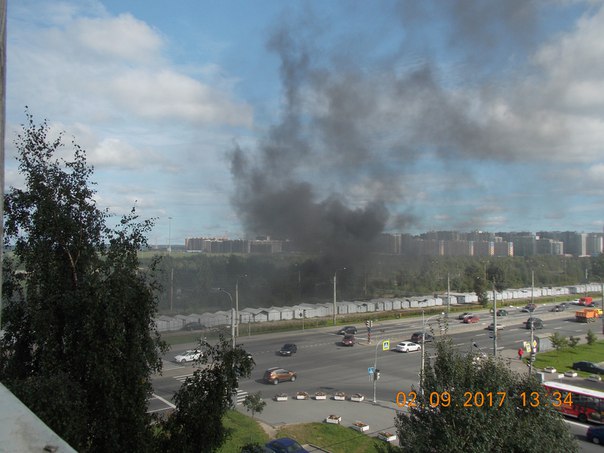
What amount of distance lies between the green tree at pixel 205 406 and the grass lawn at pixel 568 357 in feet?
75.2

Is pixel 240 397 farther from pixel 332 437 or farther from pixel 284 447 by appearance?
pixel 284 447

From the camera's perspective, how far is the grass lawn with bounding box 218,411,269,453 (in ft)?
40.5

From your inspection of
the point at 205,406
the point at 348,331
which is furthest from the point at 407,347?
the point at 205,406

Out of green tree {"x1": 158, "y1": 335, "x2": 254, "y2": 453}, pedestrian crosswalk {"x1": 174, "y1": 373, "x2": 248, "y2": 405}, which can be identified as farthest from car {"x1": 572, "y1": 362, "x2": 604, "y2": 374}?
green tree {"x1": 158, "y1": 335, "x2": 254, "y2": 453}

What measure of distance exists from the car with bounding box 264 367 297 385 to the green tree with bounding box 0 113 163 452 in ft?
48.5

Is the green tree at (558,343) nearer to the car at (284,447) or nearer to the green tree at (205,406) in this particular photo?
Answer: the car at (284,447)

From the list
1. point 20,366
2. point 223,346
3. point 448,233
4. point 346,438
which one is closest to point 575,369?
point 346,438

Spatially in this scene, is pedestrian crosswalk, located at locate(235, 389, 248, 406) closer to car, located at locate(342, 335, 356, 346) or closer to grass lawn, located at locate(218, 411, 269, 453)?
grass lawn, located at locate(218, 411, 269, 453)

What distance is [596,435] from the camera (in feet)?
44.5

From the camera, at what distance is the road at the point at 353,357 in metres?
19.6

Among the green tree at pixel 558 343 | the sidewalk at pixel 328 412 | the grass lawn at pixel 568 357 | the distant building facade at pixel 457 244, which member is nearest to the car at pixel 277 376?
the sidewalk at pixel 328 412

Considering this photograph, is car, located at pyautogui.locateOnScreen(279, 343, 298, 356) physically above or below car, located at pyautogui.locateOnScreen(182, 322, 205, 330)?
below

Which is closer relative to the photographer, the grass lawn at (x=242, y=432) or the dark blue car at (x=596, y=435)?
the grass lawn at (x=242, y=432)

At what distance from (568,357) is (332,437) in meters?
19.7
